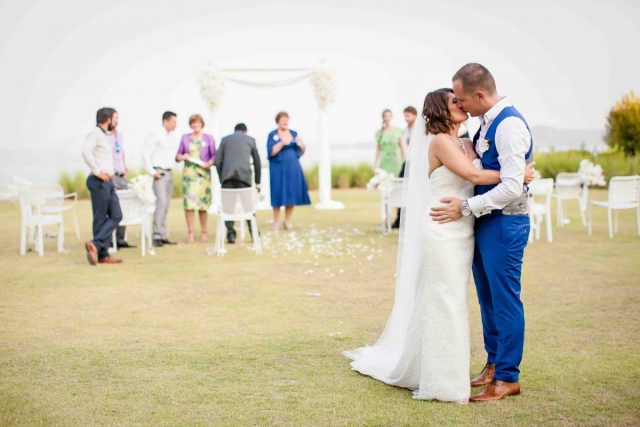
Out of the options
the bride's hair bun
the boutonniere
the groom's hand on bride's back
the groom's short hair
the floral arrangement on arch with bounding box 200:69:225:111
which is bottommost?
the groom's hand on bride's back

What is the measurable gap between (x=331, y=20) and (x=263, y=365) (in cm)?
2019

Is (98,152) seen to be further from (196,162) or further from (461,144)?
(461,144)

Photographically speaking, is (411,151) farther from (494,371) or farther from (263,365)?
(263,365)

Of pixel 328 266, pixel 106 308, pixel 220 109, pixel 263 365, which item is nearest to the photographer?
pixel 263 365

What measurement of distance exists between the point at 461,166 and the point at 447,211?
9.9 inches

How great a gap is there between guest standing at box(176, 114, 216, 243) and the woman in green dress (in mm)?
2966

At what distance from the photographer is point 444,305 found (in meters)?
A: 3.79

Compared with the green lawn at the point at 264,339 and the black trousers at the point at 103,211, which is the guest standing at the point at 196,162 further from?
the black trousers at the point at 103,211

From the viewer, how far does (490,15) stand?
886 inches

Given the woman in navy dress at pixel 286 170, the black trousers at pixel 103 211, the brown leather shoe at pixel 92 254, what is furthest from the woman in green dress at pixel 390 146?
the brown leather shoe at pixel 92 254

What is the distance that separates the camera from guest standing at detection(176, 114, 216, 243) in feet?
34.3

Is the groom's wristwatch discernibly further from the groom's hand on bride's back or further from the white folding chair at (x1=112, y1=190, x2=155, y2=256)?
the white folding chair at (x1=112, y1=190, x2=155, y2=256)

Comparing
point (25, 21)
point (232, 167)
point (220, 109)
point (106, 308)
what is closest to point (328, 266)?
point (232, 167)

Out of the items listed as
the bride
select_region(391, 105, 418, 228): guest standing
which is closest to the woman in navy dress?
select_region(391, 105, 418, 228): guest standing
